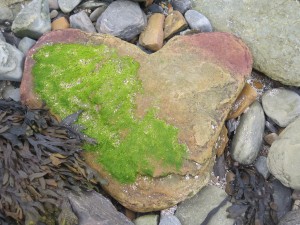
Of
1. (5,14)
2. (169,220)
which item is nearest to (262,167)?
(169,220)

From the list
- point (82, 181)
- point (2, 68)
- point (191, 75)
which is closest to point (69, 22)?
point (2, 68)

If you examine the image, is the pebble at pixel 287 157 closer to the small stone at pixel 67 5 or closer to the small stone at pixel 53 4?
the small stone at pixel 67 5

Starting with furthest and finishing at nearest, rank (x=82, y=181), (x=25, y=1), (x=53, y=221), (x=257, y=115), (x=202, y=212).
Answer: (x=25, y=1) → (x=257, y=115) → (x=202, y=212) → (x=82, y=181) → (x=53, y=221)

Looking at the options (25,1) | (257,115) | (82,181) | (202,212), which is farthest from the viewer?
(25,1)

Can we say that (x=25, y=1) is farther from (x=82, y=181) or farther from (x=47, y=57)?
(x=82, y=181)

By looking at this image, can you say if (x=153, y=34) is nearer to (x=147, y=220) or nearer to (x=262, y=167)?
(x=262, y=167)

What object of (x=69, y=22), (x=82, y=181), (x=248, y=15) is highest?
(x=248, y=15)

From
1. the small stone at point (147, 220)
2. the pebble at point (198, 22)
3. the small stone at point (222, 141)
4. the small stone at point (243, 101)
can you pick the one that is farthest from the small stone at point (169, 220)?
the pebble at point (198, 22)
